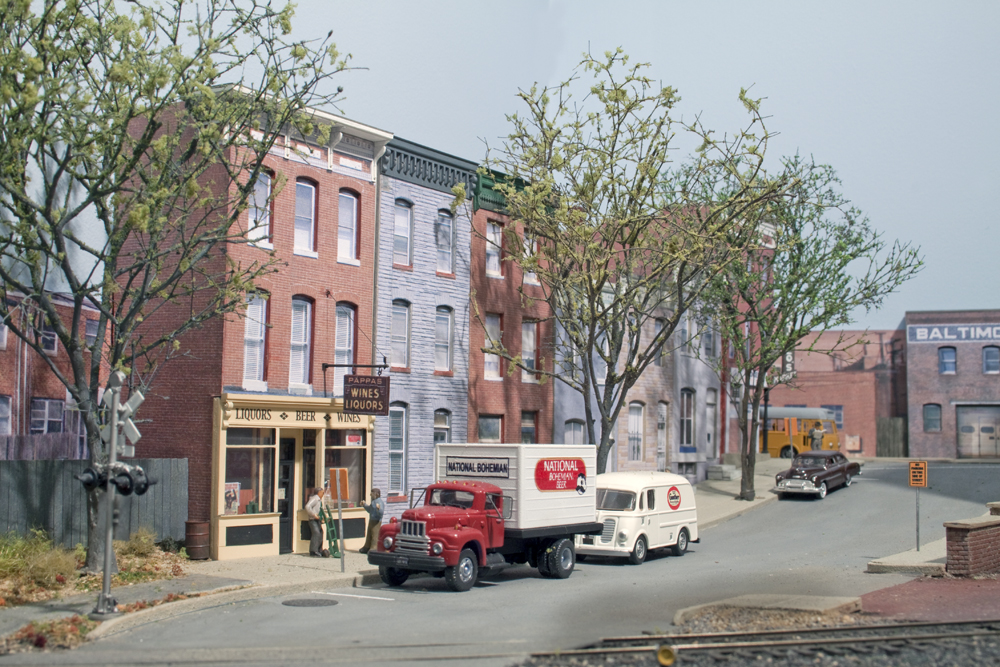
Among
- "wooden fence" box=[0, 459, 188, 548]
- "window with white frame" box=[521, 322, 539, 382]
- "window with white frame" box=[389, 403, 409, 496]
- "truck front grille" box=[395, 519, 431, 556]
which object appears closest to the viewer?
"truck front grille" box=[395, 519, 431, 556]

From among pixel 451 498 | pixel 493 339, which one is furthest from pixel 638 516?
pixel 493 339

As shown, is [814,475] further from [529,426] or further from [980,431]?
[980,431]

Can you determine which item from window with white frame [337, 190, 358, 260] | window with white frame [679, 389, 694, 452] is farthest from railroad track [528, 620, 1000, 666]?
window with white frame [679, 389, 694, 452]

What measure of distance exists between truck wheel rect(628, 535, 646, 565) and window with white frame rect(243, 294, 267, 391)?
9783 millimetres

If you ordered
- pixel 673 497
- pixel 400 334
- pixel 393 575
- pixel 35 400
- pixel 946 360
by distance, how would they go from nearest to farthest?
pixel 393 575 < pixel 35 400 < pixel 673 497 < pixel 400 334 < pixel 946 360

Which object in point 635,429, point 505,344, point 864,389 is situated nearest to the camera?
point 505,344

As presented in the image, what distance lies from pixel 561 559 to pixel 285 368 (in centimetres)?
840

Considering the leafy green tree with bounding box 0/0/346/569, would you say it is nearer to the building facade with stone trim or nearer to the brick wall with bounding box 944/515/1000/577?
the building facade with stone trim

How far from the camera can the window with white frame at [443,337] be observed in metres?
29.3

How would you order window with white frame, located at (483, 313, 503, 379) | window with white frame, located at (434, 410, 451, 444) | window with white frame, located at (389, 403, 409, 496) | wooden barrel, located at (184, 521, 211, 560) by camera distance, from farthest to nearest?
window with white frame, located at (483, 313, 503, 379)
window with white frame, located at (434, 410, 451, 444)
window with white frame, located at (389, 403, 409, 496)
wooden barrel, located at (184, 521, 211, 560)

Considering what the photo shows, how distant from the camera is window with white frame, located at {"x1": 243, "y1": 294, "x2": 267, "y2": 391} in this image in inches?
946

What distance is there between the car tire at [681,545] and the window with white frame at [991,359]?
39.0m

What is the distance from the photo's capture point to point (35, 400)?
2409 cm

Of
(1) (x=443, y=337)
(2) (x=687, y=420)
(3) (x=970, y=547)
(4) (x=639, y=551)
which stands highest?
(1) (x=443, y=337)
